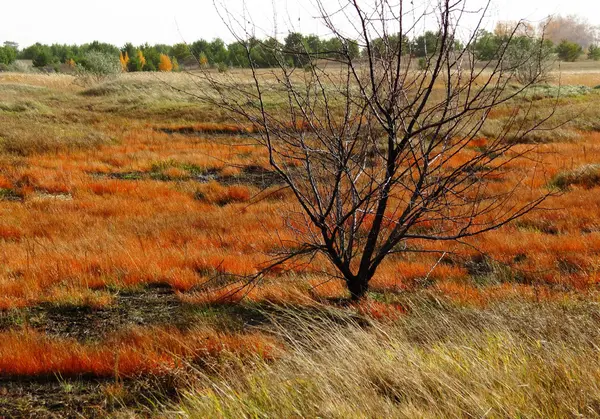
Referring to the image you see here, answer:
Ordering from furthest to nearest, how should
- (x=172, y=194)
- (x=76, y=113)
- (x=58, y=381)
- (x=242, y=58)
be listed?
1. (x=76, y=113)
2. (x=172, y=194)
3. (x=242, y=58)
4. (x=58, y=381)

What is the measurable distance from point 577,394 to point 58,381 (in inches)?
134

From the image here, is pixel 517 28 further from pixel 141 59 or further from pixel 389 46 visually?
pixel 141 59

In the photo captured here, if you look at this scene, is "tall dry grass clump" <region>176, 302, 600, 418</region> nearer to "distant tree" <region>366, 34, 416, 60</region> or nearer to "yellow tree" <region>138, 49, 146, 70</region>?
"distant tree" <region>366, 34, 416, 60</region>

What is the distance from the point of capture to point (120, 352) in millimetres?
4141

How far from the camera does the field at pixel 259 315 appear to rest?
272cm

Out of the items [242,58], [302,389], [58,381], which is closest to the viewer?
[302,389]

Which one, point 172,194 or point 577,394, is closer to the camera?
point 577,394

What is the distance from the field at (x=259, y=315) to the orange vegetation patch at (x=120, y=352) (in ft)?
0.05

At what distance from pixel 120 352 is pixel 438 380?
259 centimetres

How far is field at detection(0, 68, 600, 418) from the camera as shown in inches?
107

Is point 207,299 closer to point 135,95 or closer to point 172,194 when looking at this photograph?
point 172,194

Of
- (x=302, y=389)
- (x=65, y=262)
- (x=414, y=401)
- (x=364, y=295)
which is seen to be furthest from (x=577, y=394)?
(x=65, y=262)

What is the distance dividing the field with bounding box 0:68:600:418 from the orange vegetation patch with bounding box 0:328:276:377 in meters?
0.02

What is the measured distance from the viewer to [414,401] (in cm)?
261
